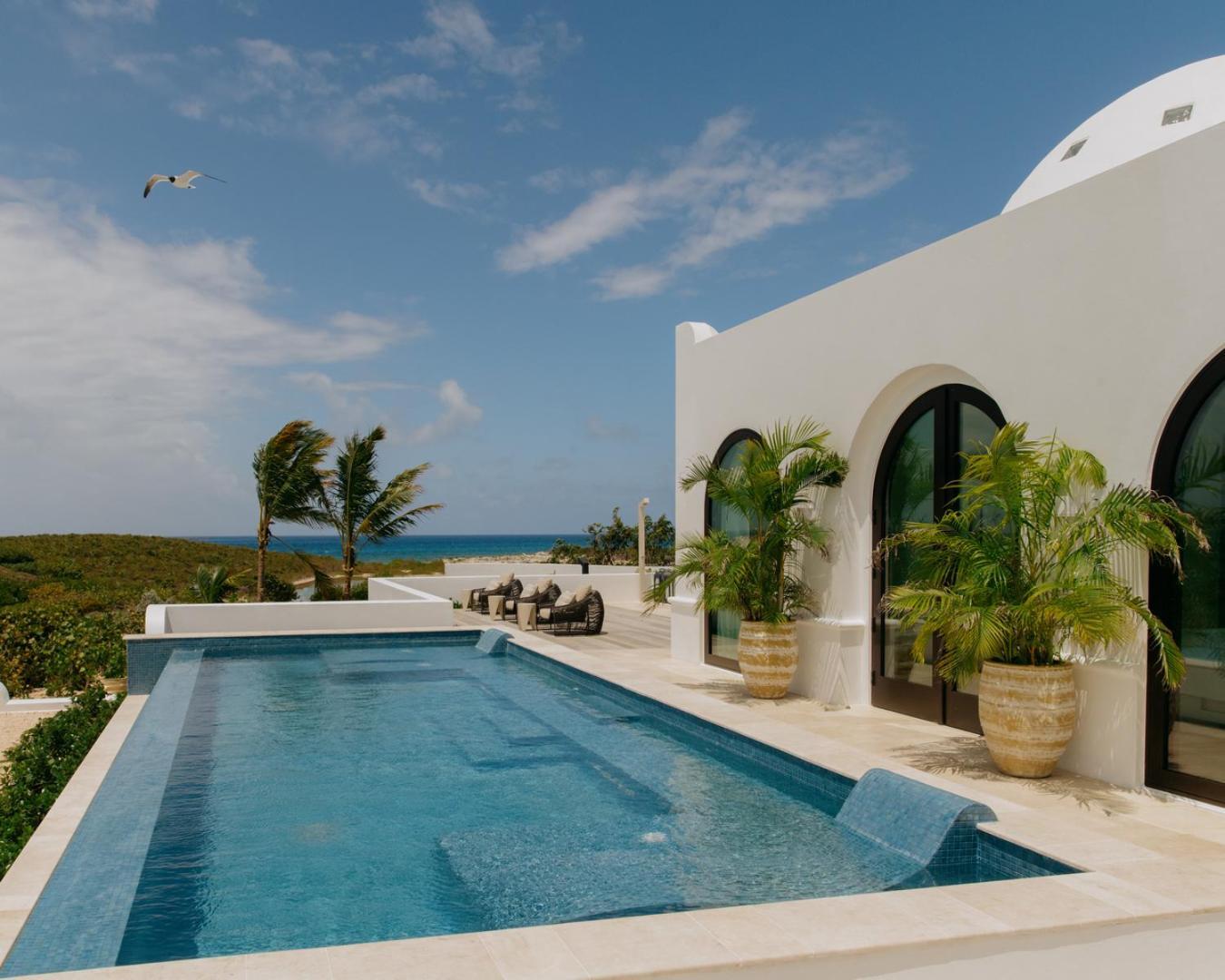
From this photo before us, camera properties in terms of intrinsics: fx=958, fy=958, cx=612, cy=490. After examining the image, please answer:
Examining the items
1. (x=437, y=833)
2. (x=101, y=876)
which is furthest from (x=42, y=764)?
(x=437, y=833)

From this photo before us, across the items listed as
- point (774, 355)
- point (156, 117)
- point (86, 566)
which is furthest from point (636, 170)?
point (86, 566)

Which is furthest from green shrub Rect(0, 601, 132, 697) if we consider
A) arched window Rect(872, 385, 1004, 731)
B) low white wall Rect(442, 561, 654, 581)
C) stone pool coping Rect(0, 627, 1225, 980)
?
low white wall Rect(442, 561, 654, 581)

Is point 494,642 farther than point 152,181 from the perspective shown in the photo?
Yes

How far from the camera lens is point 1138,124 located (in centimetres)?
1138

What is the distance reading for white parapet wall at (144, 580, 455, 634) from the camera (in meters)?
14.1

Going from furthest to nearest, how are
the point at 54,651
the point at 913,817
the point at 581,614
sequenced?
the point at 581,614 → the point at 54,651 → the point at 913,817

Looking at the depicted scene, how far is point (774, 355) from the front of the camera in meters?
10.8

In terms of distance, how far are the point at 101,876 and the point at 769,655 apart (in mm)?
6296

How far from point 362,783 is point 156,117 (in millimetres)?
11784

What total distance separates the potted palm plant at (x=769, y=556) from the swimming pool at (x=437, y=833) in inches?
49.4

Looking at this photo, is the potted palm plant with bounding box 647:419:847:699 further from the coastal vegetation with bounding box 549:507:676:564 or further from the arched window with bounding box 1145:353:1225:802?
the coastal vegetation with bounding box 549:507:676:564

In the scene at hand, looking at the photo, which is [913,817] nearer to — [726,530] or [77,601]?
[726,530]

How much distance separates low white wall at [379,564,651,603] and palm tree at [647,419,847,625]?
34.8ft

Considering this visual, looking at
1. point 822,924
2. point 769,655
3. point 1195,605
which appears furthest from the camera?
point 769,655
